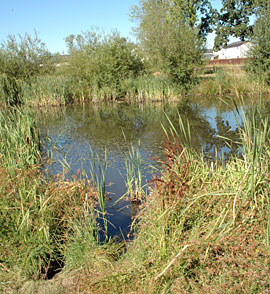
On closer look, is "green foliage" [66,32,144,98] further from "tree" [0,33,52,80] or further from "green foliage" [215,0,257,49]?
"green foliage" [215,0,257,49]

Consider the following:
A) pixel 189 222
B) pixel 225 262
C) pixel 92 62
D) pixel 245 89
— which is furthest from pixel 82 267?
pixel 92 62

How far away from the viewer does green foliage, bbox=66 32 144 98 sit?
20438mm

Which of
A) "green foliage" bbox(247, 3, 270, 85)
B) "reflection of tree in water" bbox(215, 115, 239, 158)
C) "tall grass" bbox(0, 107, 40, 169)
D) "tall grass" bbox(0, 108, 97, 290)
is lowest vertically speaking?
"reflection of tree in water" bbox(215, 115, 239, 158)

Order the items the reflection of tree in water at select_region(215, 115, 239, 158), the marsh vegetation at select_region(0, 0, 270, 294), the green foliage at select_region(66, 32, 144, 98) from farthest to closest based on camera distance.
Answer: the green foliage at select_region(66, 32, 144, 98)
the reflection of tree in water at select_region(215, 115, 239, 158)
the marsh vegetation at select_region(0, 0, 270, 294)

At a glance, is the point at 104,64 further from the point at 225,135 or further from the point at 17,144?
the point at 17,144

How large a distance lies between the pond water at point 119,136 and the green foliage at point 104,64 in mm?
2586

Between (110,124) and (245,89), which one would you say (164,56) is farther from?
(110,124)

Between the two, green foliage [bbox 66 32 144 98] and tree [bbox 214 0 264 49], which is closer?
green foliage [bbox 66 32 144 98]

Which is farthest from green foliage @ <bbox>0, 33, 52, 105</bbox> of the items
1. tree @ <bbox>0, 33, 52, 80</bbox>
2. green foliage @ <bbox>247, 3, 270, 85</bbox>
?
green foliage @ <bbox>247, 3, 270, 85</bbox>

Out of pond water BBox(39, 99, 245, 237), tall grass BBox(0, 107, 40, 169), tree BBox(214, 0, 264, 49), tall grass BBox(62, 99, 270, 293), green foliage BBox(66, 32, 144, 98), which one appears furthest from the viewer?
tree BBox(214, 0, 264, 49)

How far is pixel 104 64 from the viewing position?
20766mm

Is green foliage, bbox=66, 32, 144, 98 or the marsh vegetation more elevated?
green foliage, bbox=66, 32, 144, 98

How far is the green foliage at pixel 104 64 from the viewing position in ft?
67.1

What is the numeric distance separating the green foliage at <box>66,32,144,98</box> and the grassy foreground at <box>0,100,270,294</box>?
1708cm
